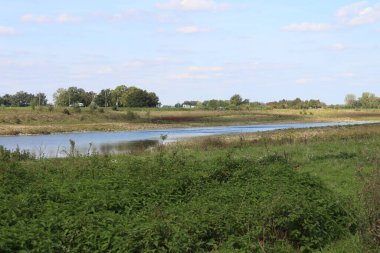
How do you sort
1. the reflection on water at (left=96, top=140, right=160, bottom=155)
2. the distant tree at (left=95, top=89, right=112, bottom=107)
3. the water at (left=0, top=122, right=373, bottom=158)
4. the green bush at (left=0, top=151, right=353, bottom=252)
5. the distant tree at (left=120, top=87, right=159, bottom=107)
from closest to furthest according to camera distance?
the green bush at (left=0, top=151, right=353, bottom=252)
the reflection on water at (left=96, top=140, right=160, bottom=155)
the water at (left=0, top=122, right=373, bottom=158)
the distant tree at (left=120, top=87, right=159, bottom=107)
the distant tree at (left=95, top=89, right=112, bottom=107)

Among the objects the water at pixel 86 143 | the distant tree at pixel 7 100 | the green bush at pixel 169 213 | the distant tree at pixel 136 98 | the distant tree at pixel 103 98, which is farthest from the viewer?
the distant tree at pixel 7 100

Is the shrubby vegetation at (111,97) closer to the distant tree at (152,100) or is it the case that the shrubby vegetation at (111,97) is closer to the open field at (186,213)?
the distant tree at (152,100)

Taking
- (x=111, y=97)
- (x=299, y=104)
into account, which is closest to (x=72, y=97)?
(x=111, y=97)

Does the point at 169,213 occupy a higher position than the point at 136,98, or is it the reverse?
the point at 136,98

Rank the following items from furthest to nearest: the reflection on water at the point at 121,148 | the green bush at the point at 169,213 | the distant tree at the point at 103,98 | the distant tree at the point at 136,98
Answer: the distant tree at the point at 103,98 → the distant tree at the point at 136,98 → the reflection on water at the point at 121,148 → the green bush at the point at 169,213

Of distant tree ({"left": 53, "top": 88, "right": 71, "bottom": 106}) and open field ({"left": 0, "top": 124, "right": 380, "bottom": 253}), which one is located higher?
distant tree ({"left": 53, "top": 88, "right": 71, "bottom": 106})

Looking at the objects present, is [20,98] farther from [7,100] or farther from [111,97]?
[111,97]

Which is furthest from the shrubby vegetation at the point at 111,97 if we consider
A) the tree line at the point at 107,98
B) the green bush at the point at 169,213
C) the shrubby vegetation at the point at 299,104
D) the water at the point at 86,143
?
the green bush at the point at 169,213

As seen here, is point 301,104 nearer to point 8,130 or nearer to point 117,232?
point 8,130

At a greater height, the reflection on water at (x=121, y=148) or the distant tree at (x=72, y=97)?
the distant tree at (x=72, y=97)

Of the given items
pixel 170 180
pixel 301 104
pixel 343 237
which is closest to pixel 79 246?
pixel 170 180

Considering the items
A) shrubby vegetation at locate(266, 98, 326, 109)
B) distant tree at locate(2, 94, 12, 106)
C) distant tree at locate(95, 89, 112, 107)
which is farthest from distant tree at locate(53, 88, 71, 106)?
shrubby vegetation at locate(266, 98, 326, 109)

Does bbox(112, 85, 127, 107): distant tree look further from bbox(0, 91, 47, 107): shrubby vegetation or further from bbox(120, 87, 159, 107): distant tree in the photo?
bbox(0, 91, 47, 107): shrubby vegetation

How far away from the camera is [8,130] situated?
215ft
